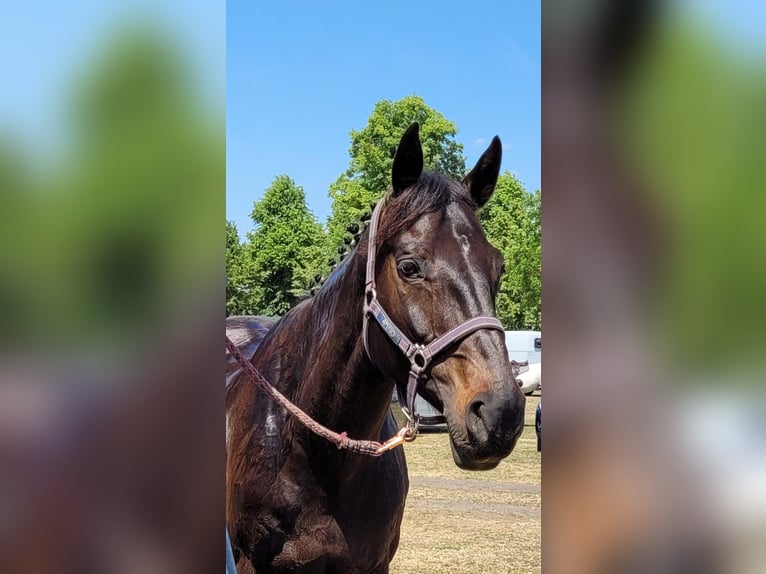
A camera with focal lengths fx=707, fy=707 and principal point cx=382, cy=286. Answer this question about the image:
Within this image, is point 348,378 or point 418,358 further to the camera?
point 348,378

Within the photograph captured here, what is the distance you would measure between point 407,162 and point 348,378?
878 mm

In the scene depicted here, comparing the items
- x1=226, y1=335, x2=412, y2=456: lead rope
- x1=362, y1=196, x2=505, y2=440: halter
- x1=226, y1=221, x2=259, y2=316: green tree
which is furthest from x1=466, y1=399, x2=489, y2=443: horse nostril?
x1=226, y1=221, x2=259, y2=316: green tree

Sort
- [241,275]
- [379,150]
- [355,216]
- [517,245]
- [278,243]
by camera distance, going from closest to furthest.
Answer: [355,216] < [379,150] < [517,245] < [241,275] < [278,243]

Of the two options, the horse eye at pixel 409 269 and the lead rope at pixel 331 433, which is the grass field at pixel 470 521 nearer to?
the lead rope at pixel 331 433

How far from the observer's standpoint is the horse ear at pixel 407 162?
103 inches

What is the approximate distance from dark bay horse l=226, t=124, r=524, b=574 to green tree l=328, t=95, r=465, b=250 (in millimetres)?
25190

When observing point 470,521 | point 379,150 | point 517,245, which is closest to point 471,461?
point 470,521

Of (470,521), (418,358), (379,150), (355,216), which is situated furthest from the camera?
(379,150)

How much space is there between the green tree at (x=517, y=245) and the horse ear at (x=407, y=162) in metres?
22.1

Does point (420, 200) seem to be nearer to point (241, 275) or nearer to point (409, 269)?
point (409, 269)

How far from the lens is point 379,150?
1144 inches
